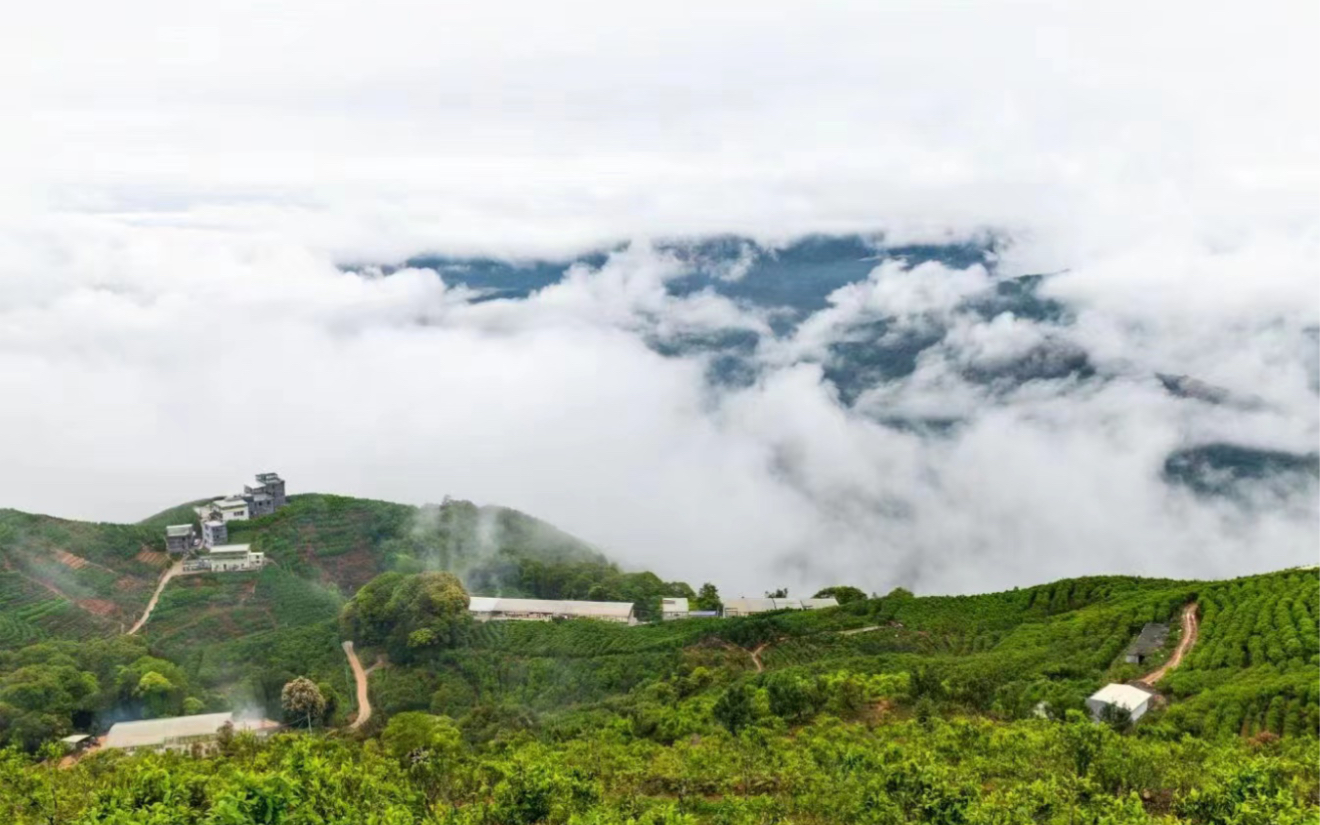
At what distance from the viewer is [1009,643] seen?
47.8 meters

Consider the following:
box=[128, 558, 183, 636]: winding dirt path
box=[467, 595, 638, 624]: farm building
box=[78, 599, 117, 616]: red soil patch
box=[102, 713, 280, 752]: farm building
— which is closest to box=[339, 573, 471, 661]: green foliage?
box=[467, 595, 638, 624]: farm building

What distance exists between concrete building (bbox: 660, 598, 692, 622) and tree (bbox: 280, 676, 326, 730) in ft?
84.9

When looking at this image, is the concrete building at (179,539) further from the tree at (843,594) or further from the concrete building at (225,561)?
the tree at (843,594)

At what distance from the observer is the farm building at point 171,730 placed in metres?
38.2

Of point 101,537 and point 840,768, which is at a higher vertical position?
point 101,537

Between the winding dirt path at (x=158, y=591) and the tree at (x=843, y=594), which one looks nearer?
the winding dirt path at (x=158, y=591)

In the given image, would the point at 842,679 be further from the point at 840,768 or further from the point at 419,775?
the point at 419,775

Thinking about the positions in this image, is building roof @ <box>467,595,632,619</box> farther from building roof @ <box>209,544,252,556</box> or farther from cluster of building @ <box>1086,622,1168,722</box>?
cluster of building @ <box>1086,622,1168,722</box>

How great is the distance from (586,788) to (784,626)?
37.6 metres

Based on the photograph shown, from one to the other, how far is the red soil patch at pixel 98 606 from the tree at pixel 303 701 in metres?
18.4

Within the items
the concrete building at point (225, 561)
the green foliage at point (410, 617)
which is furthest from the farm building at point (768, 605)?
the concrete building at point (225, 561)

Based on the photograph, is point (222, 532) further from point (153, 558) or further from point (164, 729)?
point (164, 729)

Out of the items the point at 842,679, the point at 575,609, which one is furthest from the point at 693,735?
the point at 575,609

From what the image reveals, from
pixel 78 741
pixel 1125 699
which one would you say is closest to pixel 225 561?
pixel 78 741
